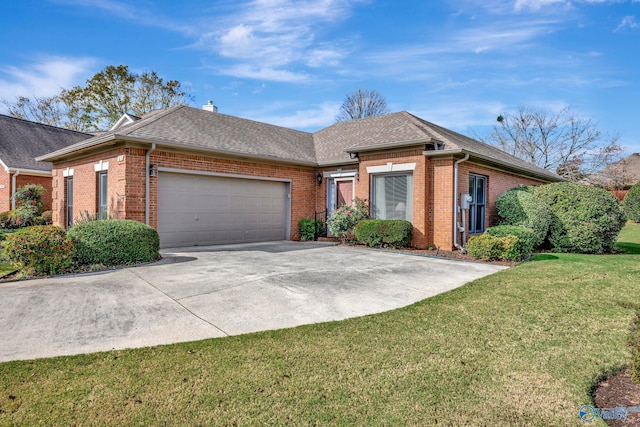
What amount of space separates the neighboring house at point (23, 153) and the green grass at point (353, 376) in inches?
754

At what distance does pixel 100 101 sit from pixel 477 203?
30556 millimetres

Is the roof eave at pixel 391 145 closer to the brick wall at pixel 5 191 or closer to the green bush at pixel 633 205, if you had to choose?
the brick wall at pixel 5 191

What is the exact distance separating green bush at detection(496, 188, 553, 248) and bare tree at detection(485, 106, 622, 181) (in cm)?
2208

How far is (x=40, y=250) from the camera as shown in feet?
22.7

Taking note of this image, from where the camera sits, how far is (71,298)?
5375mm

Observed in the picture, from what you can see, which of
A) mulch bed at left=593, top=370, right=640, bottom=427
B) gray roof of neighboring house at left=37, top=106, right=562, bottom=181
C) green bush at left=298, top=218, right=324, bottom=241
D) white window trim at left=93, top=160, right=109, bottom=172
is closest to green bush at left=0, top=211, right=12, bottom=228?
gray roof of neighboring house at left=37, top=106, right=562, bottom=181

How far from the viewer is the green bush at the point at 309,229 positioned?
14.0 meters

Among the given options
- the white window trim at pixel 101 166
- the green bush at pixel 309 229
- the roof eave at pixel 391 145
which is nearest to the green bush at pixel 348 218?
the green bush at pixel 309 229

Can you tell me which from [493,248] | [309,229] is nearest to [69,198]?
[309,229]

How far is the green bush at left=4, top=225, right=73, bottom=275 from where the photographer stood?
6.85 metres

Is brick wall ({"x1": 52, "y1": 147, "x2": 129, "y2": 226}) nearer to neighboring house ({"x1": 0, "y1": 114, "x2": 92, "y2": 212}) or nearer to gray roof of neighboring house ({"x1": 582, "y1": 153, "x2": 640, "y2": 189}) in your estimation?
neighboring house ({"x1": 0, "y1": 114, "x2": 92, "y2": 212})

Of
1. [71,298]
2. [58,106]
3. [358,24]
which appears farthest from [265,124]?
[58,106]

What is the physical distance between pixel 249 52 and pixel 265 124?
3585mm

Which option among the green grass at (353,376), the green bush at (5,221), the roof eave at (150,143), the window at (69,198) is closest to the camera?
the green grass at (353,376)
